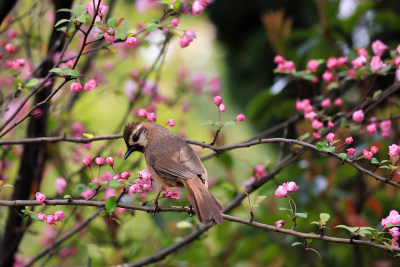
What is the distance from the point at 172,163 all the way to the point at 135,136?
392mm

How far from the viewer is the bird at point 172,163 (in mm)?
2387

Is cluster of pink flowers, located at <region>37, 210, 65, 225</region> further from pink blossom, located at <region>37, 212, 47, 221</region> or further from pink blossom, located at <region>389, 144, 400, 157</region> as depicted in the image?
pink blossom, located at <region>389, 144, 400, 157</region>

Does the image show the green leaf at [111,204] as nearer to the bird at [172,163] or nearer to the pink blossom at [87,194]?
the bird at [172,163]

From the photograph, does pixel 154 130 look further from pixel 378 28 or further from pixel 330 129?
pixel 378 28

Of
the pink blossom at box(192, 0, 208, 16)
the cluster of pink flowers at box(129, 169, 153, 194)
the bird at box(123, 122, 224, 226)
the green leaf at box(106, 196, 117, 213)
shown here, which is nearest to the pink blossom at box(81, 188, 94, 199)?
the bird at box(123, 122, 224, 226)

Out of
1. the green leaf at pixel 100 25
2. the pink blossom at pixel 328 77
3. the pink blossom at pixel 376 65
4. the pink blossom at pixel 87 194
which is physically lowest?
the pink blossom at pixel 87 194

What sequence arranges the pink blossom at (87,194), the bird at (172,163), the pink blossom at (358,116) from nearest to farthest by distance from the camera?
the bird at (172,163), the pink blossom at (358,116), the pink blossom at (87,194)

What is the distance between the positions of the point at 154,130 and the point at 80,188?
0.71 meters

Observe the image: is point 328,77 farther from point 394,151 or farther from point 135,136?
point 135,136

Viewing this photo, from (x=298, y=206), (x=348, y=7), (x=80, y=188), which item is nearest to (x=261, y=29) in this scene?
(x=348, y=7)

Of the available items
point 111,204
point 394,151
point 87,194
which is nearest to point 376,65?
point 394,151

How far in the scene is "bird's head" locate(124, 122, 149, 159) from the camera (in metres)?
3.01

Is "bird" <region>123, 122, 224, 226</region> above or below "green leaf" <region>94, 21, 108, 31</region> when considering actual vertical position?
below

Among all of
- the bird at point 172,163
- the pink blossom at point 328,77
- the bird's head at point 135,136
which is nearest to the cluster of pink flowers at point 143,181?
the bird at point 172,163
